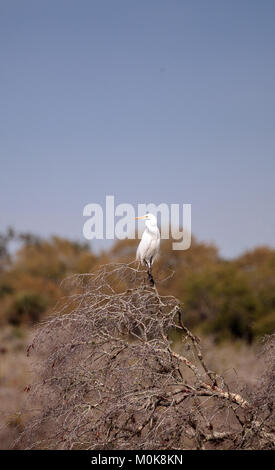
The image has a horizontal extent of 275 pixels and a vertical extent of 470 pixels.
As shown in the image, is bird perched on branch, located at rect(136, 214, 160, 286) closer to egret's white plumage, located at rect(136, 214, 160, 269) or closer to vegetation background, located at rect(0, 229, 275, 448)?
egret's white plumage, located at rect(136, 214, 160, 269)

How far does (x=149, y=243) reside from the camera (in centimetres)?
877

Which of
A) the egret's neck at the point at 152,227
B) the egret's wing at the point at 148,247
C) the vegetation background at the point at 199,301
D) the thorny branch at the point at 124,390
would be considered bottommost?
the vegetation background at the point at 199,301

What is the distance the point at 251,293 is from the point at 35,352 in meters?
29.3

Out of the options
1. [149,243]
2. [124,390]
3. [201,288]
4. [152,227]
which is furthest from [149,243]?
[201,288]

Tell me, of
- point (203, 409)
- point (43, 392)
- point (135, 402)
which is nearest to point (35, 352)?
point (43, 392)

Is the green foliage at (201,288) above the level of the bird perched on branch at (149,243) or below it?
below

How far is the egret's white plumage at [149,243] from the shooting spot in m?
8.66

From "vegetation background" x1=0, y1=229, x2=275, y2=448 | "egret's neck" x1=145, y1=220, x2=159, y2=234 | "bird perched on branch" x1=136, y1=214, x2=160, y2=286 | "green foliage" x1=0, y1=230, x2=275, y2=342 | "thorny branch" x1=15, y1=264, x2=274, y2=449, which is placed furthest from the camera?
"green foliage" x1=0, y1=230, x2=275, y2=342

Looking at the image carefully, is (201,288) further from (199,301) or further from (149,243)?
(149,243)

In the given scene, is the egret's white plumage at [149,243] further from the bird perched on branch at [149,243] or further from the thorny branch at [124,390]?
the thorny branch at [124,390]

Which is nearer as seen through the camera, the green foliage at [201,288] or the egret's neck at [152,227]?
the egret's neck at [152,227]

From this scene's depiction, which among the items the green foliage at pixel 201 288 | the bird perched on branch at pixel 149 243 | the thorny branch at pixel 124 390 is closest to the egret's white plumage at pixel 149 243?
the bird perched on branch at pixel 149 243

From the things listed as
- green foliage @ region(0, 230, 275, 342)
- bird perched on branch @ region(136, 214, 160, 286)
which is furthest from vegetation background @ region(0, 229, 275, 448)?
bird perched on branch @ region(136, 214, 160, 286)

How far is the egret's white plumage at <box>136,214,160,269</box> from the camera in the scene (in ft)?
28.4
